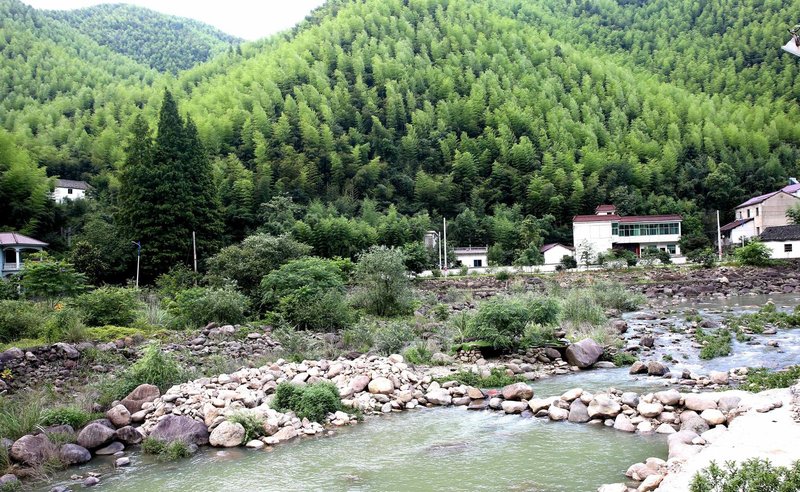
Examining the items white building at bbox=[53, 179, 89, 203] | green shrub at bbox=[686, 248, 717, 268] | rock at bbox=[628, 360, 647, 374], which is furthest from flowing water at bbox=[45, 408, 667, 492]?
white building at bbox=[53, 179, 89, 203]

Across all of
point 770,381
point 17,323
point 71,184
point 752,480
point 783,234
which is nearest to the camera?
point 752,480

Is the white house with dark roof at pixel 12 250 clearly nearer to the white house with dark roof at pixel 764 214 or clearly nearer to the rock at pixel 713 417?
the rock at pixel 713 417

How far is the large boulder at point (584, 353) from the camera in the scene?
14219 millimetres

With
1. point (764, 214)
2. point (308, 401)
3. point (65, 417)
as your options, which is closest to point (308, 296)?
point (308, 401)

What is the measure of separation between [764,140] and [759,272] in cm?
4119

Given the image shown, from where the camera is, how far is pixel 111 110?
67.3 meters

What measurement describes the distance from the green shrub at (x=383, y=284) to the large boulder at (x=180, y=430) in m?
12.8

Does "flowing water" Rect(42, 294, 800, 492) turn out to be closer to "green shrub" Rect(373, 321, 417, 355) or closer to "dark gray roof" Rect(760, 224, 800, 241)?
"green shrub" Rect(373, 321, 417, 355)

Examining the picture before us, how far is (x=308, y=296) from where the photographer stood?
19375 millimetres

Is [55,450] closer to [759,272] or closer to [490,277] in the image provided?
[490,277]

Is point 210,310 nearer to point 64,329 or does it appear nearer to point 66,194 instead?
point 64,329

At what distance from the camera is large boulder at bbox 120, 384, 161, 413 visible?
424 inches

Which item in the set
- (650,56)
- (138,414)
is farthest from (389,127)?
(138,414)

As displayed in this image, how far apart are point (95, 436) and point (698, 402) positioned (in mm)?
9782
